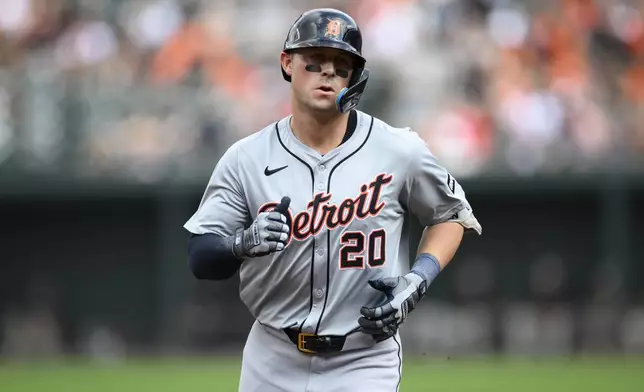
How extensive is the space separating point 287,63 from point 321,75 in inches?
8.9

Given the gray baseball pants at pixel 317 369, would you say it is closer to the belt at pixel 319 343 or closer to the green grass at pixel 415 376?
the belt at pixel 319 343

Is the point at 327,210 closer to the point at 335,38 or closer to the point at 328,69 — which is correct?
the point at 328,69

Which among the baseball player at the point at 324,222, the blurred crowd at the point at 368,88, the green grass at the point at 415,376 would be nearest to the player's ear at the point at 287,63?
the baseball player at the point at 324,222

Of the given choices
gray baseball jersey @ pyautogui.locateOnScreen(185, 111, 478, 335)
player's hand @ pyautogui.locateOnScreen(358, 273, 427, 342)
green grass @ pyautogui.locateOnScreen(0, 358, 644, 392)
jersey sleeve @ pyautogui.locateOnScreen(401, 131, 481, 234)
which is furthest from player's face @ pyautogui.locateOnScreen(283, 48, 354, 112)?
green grass @ pyautogui.locateOnScreen(0, 358, 644, 392)

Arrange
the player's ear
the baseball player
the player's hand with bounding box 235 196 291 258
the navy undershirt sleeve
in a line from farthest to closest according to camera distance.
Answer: the player's ear
the baseball player
the navy undershirt sleeve
the player's hand with bounding box 235 196 291 258

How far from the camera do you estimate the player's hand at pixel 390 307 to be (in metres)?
3.95

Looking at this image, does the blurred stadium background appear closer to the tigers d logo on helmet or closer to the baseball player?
the baseball player

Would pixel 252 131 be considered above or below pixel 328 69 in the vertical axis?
above

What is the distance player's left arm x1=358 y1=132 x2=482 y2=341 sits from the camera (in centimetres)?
397

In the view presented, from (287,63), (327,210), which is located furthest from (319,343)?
(287,63)

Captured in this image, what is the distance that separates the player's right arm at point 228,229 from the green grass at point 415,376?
4.96 metres

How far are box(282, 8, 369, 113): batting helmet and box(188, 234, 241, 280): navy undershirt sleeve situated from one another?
2.07 feet

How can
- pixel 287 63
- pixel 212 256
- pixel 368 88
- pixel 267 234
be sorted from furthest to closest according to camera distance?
pixel 368 88 → pixel 287 63 → pixel 212 256 → pixel 267 234

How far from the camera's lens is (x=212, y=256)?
160 inches
